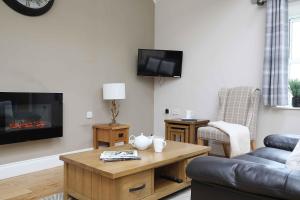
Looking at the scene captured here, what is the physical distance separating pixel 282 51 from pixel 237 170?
2667mm

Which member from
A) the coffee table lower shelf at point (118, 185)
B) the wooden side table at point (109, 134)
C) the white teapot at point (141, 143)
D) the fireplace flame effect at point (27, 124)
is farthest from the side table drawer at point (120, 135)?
the coffee table lower shelf at point (118, 185)

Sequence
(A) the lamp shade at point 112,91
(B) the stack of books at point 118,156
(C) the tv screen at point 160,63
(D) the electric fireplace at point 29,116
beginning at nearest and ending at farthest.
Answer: (B) the stack of books at point 118,156 < (D) the electric fireplace at point 29,116 < (A) the lamp shade at point 112,91 < (C) the tv screen at point 160,63

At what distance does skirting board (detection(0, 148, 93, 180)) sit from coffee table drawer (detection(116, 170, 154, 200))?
1.80 meters

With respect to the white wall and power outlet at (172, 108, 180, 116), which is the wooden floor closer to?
power outlet at (172, 108, 180, 116)

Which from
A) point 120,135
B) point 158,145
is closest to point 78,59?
point 120,135

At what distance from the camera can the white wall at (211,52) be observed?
395 centimetres

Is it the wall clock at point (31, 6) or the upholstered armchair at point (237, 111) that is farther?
the upholstered armchair at point (237, 111)

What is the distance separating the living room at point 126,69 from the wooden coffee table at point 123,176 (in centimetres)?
2

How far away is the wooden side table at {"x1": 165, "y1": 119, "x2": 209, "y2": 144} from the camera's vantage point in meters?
4.09

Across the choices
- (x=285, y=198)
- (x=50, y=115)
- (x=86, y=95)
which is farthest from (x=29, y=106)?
(x=285, y=198)

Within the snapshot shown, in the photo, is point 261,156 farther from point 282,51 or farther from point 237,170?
point 282,51

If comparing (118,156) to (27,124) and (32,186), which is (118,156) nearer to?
(32,186)

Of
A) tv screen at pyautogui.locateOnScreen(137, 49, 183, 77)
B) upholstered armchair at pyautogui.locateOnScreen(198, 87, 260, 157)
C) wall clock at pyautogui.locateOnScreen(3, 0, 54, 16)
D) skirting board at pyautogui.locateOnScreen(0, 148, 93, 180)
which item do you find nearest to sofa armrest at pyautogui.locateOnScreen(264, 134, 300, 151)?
upholstered armchair at pyautogui.locateOnScreen(198, 87, 260, 157)

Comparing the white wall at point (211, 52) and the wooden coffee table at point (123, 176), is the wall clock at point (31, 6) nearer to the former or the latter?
the wooden coffee table at point (123, 176)
